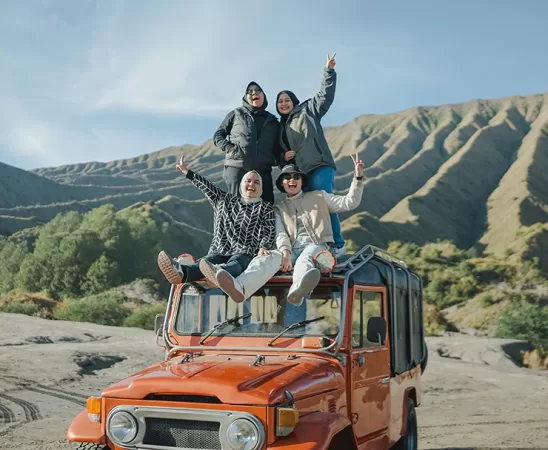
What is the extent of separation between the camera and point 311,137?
8.09 meters

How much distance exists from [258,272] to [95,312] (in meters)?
24.7

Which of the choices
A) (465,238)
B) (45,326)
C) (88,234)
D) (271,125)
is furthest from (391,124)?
(271,125)

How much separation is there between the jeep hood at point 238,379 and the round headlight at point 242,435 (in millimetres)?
147

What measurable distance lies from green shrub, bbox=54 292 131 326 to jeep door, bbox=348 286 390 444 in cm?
Answer: 2331

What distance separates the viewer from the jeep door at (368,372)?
6.25m

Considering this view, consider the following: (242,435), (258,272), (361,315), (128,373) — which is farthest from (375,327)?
(128,373)

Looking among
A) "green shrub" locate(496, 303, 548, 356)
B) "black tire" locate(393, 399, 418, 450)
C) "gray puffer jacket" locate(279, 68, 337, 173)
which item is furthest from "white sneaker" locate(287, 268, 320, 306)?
"green shrub" locate(496, 303, 548, 356)

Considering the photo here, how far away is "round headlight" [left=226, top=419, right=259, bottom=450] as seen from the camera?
4797 mm

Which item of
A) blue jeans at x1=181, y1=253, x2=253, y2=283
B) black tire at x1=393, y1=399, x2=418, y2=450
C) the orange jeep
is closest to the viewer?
the orange jeep

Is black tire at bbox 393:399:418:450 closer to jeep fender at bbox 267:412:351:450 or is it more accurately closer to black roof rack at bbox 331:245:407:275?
black roof rack at bbox 331:245:407:275

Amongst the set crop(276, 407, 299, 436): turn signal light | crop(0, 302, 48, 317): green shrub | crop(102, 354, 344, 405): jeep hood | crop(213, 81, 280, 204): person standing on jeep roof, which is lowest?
crop(276, 407, 299, 436): turn signal light

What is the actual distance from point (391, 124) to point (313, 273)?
174 meters

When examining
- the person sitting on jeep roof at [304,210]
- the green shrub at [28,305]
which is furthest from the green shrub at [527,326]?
the person sitting on jeep roof at [304,210]

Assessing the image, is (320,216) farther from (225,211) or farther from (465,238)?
(465,238)
